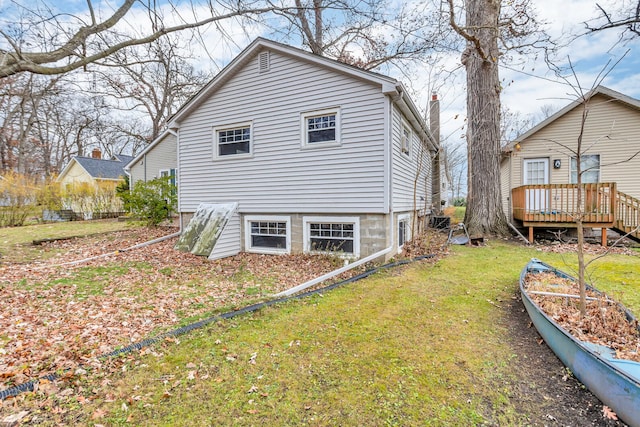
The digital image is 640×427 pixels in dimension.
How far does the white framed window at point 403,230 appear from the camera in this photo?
8.72m

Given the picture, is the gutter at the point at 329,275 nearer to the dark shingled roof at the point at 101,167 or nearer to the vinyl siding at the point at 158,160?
the vinyl siding at the point at 158,160

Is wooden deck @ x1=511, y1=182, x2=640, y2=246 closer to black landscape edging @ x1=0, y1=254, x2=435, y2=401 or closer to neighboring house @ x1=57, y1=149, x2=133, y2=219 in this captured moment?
black landscape edging @ x1=0, y1=254, x2=435, y2=401

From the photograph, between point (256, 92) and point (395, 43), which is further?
point (395, 43)

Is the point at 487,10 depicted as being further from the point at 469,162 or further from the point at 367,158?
the point at 367,158

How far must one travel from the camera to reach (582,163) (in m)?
12.0

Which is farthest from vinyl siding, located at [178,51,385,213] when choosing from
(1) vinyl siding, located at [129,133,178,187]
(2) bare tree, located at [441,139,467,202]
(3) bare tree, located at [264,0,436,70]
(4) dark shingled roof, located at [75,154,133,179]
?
(4) dark shingled roof, located at [75,154,133,179]

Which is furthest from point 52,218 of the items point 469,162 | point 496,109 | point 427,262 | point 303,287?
point 496,109

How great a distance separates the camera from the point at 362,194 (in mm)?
7422

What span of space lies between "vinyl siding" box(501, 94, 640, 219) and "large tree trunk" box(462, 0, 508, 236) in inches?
72.7

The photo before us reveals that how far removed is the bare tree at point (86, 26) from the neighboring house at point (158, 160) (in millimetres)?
9676

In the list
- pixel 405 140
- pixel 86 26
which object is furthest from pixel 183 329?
pixel 405 140

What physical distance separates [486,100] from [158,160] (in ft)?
57.3

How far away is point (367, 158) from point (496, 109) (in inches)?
280

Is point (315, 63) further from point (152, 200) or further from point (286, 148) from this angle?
point (152, 200)
